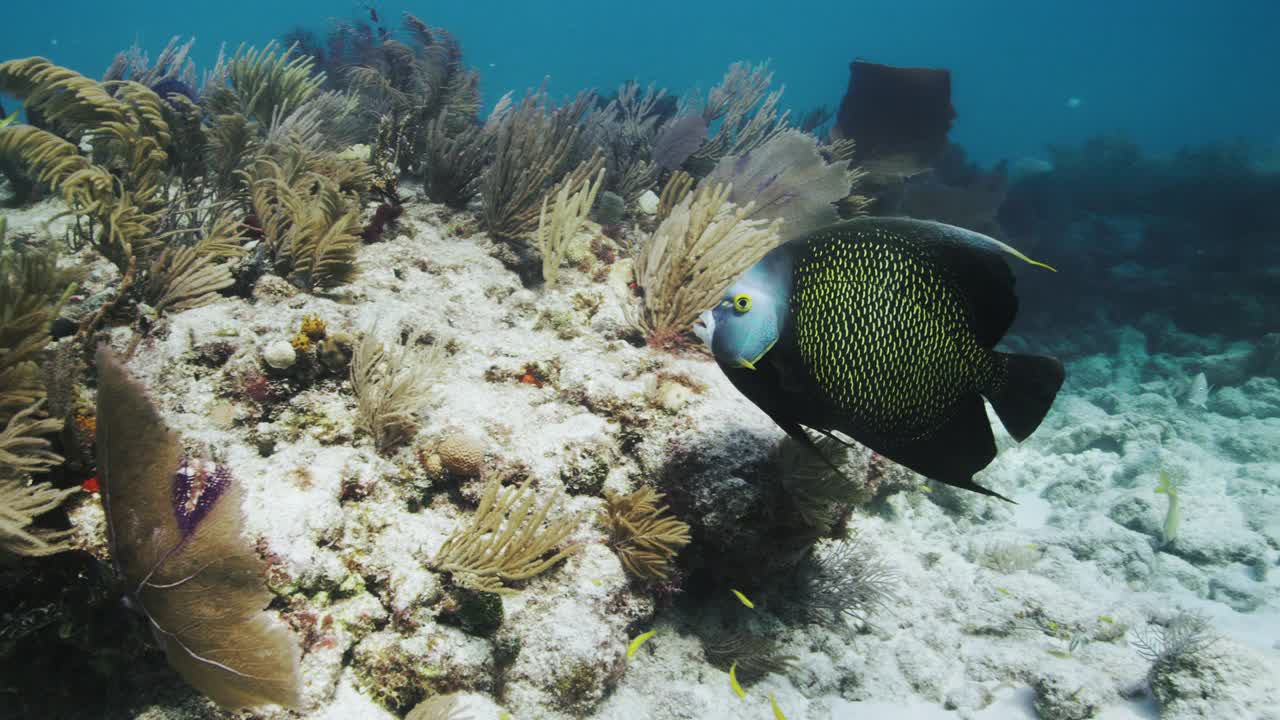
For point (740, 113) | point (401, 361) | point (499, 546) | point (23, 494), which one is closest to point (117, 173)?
point (401, 361)

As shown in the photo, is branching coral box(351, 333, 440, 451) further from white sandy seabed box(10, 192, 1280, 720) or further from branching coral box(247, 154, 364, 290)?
branching coral box(247, 154, 364, 290)

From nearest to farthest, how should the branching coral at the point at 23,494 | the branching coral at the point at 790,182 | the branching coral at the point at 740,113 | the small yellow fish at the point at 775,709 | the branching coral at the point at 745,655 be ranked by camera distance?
the branching coral at the point at 23,494, the small yellow fish at the point at 775,709, the branching coral at the point at 745,655, the branching coral at the point at 790,182, the branching coral at the point at 740,113

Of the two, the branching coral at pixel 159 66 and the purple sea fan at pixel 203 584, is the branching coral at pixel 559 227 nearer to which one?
the purple sea fan at pixel 203 584

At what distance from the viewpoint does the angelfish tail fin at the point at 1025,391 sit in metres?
1.49

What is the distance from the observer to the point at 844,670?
305cm

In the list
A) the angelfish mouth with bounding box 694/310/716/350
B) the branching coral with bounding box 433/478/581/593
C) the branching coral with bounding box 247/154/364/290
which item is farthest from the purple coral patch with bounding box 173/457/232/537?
the branching coral with bounding box 247/154/364/290

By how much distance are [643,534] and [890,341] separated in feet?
4.79

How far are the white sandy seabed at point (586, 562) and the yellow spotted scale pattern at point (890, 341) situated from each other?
1.14m

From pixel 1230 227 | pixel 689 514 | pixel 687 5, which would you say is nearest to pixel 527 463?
pixel 689 514

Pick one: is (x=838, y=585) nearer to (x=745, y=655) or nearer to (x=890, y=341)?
(x=745, y=655)

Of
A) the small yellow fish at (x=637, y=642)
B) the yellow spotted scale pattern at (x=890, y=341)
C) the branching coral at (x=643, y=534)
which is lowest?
the small yellow fish at (x=637, y=642)

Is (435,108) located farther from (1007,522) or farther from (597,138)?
(1007,522)

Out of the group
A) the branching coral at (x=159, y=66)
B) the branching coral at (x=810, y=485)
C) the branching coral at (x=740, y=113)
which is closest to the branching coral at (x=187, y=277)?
the branching coral at (x=810, y=485)

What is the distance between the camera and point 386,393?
2.56m
